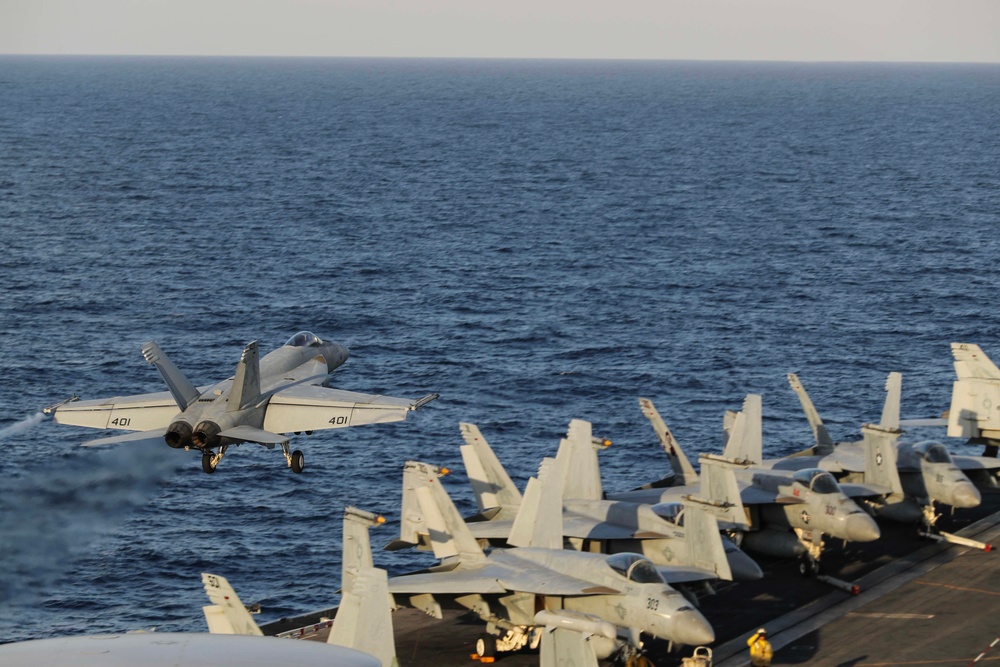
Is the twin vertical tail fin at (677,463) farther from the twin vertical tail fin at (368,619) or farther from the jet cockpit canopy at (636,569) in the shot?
the twin vertical tail fin at (368,619)

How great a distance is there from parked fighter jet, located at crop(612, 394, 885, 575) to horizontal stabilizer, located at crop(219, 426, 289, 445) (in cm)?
1831

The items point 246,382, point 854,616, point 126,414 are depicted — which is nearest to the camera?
point 854,616

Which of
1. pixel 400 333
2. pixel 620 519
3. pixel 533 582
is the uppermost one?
pixel 533 582

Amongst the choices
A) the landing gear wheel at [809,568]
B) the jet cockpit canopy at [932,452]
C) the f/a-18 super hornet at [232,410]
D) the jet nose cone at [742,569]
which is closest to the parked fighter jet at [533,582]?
the jet nose cone at [742,569]

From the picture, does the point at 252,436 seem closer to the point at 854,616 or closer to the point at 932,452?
the point at 854,616

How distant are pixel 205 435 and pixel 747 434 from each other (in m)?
26.6

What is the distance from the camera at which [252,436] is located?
195 feet

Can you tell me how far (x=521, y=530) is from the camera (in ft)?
179

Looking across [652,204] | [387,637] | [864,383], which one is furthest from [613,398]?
[652,204]

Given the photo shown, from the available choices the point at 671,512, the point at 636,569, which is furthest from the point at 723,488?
the point at 636,569

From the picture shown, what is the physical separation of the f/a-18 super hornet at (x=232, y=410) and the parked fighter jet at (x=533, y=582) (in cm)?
779

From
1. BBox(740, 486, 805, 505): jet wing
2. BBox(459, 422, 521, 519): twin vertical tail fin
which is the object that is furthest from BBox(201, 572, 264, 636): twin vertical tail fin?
BBox(740, 486, 805, 505): jet wing

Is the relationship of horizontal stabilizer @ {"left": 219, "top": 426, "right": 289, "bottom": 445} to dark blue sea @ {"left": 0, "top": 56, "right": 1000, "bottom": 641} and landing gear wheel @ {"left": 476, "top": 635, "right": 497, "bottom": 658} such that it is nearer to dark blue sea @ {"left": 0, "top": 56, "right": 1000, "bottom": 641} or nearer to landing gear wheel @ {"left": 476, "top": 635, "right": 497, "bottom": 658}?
dark blue sea @ {"left": 0, "top": 56, "right": 1000, "bottom": 641}

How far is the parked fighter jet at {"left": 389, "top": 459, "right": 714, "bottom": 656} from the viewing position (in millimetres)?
48531
